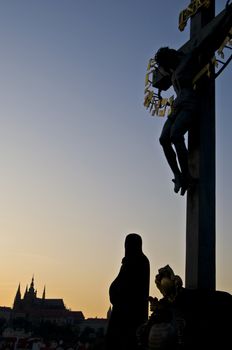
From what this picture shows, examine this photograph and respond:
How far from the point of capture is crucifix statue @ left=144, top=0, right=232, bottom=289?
6336 mm

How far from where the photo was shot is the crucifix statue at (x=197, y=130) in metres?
6.34

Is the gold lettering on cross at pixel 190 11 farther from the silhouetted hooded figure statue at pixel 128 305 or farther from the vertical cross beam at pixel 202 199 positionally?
the silhouetted hooded figure statue at pixel 128 305

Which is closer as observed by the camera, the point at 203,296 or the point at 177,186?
the point at 203,296

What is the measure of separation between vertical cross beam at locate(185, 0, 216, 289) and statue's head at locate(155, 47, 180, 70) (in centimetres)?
58

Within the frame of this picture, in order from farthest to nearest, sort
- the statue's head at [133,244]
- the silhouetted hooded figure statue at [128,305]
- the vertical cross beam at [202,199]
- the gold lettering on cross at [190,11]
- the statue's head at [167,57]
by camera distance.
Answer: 1. the gold lettering on cross at [190,11]
2. the statue's head at [167,57]
3. the vertical cross beam at [202,199]
4. the statue's head at [133,244]
5. the silhouetted hooded figure statue at [128,305]

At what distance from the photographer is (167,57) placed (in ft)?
24.0

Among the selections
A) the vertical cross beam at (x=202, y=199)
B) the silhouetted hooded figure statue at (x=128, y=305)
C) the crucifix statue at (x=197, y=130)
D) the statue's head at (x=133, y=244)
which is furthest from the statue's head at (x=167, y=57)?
the silhouetted hooded figure statue at (x=128, y=305)

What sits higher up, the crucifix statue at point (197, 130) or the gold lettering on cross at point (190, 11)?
the gold lettering on cross at point (190, 11)

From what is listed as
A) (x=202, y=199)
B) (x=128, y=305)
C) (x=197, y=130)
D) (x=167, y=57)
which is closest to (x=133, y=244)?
(x=128, y=305)

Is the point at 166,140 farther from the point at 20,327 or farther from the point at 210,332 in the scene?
the point at 20,327

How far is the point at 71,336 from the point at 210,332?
328ft

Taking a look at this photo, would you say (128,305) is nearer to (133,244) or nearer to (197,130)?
(133,244)

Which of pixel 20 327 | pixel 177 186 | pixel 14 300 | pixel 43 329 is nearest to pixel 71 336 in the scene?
pixel 43 329

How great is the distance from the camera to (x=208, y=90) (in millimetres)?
7008
